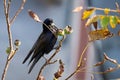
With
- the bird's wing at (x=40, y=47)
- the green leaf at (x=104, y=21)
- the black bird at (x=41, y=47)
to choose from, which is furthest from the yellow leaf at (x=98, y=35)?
the bird's wing at (x=40, y=47)

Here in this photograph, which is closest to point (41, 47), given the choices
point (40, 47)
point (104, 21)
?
point (40, 47)

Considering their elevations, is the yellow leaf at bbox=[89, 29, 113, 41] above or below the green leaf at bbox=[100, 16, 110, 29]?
below

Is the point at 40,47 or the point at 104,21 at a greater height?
the point at 104,21

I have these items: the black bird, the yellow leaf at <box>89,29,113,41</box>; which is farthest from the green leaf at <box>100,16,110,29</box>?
the black bird

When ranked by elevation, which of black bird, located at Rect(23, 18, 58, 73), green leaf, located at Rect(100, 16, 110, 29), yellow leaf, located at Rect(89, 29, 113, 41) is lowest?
black bird, located at Rect(23, 18, 58, 73)

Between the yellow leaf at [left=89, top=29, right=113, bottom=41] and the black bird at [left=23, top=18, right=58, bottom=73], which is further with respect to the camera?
the black bird at [left=23, top=18, right=58, bottom=73]

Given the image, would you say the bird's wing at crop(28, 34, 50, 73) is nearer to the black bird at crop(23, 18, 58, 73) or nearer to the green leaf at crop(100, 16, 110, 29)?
the black bird at crop(23, 18, 58, 73)

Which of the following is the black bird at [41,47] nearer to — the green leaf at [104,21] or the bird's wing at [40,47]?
the bird's wing at [40,47]

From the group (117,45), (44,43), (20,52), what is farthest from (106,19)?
(117,45)

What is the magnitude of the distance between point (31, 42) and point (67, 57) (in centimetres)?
33

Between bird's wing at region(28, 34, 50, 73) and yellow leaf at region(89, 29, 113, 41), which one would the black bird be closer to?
bird's wing at region(28, 34, 50, 73)

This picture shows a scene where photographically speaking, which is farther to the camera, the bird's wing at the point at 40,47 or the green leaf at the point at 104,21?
the bird's wing at the point at 40,47

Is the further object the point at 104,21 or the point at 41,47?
the point at 41,47

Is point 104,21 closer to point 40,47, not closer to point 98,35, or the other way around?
point 98,35
